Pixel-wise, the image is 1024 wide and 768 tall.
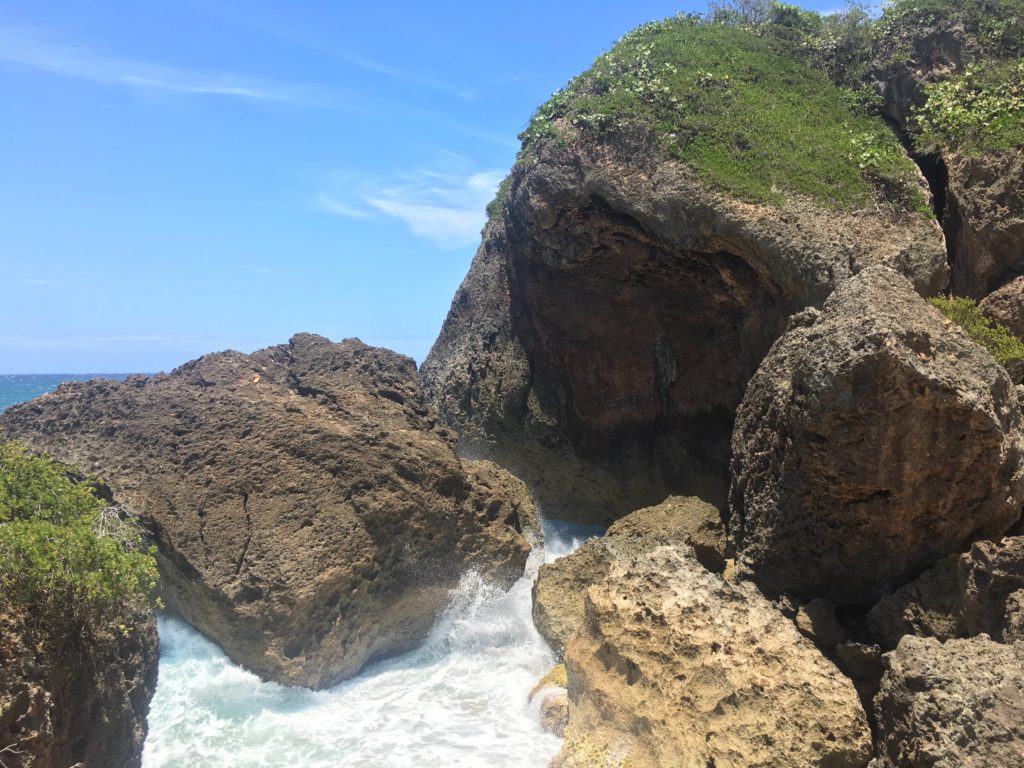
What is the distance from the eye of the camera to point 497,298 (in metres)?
21.2

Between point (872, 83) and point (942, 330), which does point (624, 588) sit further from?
point (872, 83)

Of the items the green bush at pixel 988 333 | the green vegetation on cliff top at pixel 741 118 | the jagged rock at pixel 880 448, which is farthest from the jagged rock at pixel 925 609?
the green vegetation on cliff top at pixel 741 118

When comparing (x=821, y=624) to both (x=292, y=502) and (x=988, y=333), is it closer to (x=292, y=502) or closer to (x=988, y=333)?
(x=988, y=333)

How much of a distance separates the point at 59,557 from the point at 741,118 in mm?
14462

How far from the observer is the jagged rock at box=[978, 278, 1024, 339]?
1091 centimetres

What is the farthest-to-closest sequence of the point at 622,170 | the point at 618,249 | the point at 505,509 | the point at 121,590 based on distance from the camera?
1. the point at 618,249
2. the point at 622,170
3. the point at 505,509
4. the point at 121,590

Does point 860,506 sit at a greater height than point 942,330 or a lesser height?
lesser

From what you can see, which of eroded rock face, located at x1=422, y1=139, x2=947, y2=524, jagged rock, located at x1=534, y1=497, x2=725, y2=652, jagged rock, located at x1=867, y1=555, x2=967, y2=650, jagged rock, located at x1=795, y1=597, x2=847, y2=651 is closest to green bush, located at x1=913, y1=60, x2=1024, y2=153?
eroded rock face, located at x1=422, y1=139, x2=947, y2=524

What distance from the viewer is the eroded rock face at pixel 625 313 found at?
12.9m

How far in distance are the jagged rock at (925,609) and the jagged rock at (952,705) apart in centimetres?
93

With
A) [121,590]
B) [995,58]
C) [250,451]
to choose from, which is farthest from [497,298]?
[121,590]

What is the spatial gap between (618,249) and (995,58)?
8.81 meters

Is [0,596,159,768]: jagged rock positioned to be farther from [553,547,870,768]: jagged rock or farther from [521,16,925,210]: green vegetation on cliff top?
[521,16,925,210]: green vegetation on cliff top

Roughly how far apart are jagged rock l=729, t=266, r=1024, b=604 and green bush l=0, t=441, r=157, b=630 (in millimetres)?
7234
